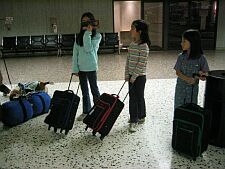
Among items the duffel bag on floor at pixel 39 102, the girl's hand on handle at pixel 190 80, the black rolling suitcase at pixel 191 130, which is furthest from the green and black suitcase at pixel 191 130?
the duffel bag on floor at pixel 39 102

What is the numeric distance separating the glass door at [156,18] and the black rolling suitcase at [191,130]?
8.42 metres

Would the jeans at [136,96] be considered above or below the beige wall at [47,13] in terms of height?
below

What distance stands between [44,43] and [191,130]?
837 centimetres

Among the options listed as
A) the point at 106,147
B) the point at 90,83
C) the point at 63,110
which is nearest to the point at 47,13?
the point at 90,83

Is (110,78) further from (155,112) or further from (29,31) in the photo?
(29,31)

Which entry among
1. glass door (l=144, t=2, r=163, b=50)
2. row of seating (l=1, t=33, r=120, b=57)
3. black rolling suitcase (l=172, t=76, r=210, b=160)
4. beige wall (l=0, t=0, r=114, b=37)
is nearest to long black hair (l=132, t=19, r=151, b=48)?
black rolling suitcase (l=172, t=76, r=210, b=160)

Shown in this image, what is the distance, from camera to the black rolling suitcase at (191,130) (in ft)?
8.14

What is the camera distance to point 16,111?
3.38 metres

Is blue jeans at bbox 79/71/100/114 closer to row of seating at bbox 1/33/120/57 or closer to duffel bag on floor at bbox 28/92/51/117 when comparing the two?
duffel bag on floor at bbox 28/92/51/117

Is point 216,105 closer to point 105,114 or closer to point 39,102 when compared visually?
point 105,114

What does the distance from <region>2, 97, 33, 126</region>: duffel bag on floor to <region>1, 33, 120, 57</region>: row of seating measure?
6.47 metres

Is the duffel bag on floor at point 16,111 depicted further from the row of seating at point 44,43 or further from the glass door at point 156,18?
the glass door at point 156,18

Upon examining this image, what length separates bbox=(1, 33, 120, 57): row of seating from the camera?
31.6 feet

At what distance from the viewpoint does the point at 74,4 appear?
1016cm
